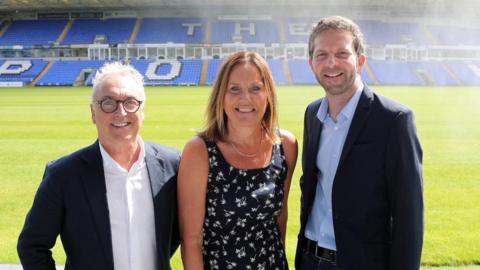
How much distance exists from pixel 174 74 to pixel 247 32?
36.3ft

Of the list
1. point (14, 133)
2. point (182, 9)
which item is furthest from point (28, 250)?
point (182, 9)

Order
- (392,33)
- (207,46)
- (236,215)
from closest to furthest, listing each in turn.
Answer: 1. (236,215)
2. (207,46)
3. (392,33)

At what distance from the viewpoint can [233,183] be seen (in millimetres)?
2795

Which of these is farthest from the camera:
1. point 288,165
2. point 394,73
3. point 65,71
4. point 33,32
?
point 33,32

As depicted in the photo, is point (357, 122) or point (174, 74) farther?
point (174, 74)

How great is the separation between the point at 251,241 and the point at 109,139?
3.29 feet

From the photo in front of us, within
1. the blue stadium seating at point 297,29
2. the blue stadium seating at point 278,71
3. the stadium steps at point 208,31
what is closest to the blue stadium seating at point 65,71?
the stadium steps at point 208,31

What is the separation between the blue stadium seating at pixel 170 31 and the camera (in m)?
47.8

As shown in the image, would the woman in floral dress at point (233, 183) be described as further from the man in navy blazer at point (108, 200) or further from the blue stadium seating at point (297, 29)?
the blue stadium seating at point (297, 29)

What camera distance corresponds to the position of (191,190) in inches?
106

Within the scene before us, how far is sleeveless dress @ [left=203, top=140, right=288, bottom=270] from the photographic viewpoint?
9.07ft

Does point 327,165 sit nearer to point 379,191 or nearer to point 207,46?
point 379,191

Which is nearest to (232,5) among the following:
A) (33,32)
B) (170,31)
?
(170,31)

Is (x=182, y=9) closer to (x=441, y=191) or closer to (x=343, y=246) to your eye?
(x=441, y=191)
